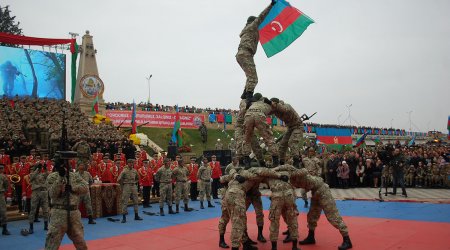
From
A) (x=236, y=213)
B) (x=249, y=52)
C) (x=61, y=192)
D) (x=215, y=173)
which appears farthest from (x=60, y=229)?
(x=215, y=173)

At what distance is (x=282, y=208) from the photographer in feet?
20.5

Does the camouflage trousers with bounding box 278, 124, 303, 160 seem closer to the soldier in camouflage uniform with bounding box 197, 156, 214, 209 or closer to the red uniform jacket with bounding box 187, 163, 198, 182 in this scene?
the soldier in camouflage uniform with bounding box 197, 156, 214, 209

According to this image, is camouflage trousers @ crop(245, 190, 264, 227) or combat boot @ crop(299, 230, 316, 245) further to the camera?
camouflage trousers @ crop(245, 190, 264, 227)

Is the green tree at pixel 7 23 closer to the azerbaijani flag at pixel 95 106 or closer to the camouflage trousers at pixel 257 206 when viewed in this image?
the azerbaijani flag at pixel 95 106

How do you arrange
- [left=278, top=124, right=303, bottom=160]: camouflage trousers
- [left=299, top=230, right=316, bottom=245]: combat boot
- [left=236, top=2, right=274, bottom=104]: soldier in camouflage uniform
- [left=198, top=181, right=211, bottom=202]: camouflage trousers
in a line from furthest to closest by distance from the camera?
1. [left=198, top=181, right=211, bottom=202]: camouflage trousers
2. [left=236, top=2, right=274, bottom=104]: soldier in camouflage uniform
3. [left=278, top=124, right=303, bottom=160]: camouflage trousers
4. [left=299, top=230, right=316, bottom=245]: combat boot

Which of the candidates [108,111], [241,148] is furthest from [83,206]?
[108,111]

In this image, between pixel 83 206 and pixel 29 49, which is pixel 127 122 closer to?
pixel 29 49

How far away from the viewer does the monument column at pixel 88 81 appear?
29.2m

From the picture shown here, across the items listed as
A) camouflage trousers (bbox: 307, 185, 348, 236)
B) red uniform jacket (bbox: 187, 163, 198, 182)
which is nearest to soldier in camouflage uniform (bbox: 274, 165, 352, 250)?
camouflage trousers (bbox: 307, 185, 348, 236)

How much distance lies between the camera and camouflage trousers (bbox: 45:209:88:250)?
16.7 feet

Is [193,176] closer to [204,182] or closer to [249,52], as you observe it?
[204,182]

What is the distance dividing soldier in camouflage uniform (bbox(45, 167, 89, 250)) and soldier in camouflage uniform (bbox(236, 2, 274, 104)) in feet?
12.6

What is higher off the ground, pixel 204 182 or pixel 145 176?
pixel 145 176

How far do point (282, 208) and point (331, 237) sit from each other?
1938mm
